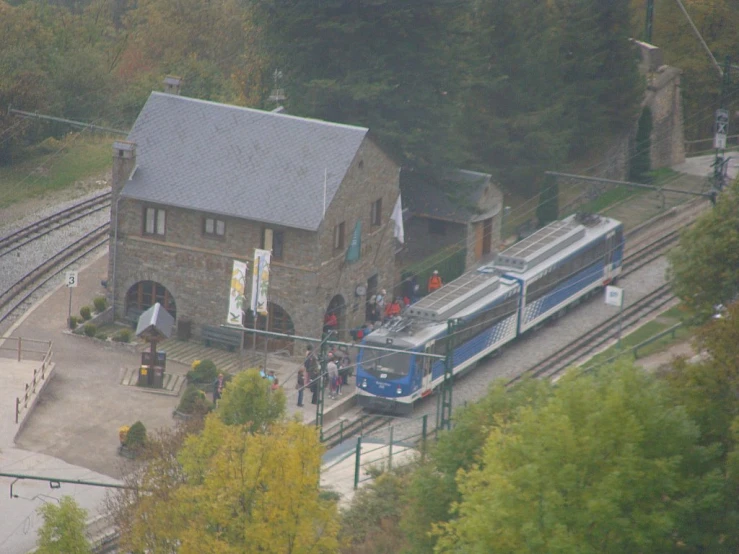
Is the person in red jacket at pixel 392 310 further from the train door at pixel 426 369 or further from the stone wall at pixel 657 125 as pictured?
the stone wall at pixel 657 125

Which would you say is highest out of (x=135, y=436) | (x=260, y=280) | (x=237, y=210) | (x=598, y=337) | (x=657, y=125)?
(x=657, y=125)

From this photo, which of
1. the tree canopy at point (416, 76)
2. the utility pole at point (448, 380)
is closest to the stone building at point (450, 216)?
the tree canopy at point (416, 76)

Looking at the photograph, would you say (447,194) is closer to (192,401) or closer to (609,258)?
(609,258)

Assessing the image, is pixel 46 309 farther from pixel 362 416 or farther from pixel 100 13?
pixel 100 13

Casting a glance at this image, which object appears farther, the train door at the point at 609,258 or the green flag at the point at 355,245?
the train door at the point at 609,258

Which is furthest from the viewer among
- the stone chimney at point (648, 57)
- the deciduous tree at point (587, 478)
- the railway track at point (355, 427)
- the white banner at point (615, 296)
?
the stone chimney at point (648, 57)

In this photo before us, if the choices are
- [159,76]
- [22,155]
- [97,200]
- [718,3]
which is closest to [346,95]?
[97,200]

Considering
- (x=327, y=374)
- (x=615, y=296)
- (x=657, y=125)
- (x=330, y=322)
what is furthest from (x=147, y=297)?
(x=657, y=125)
